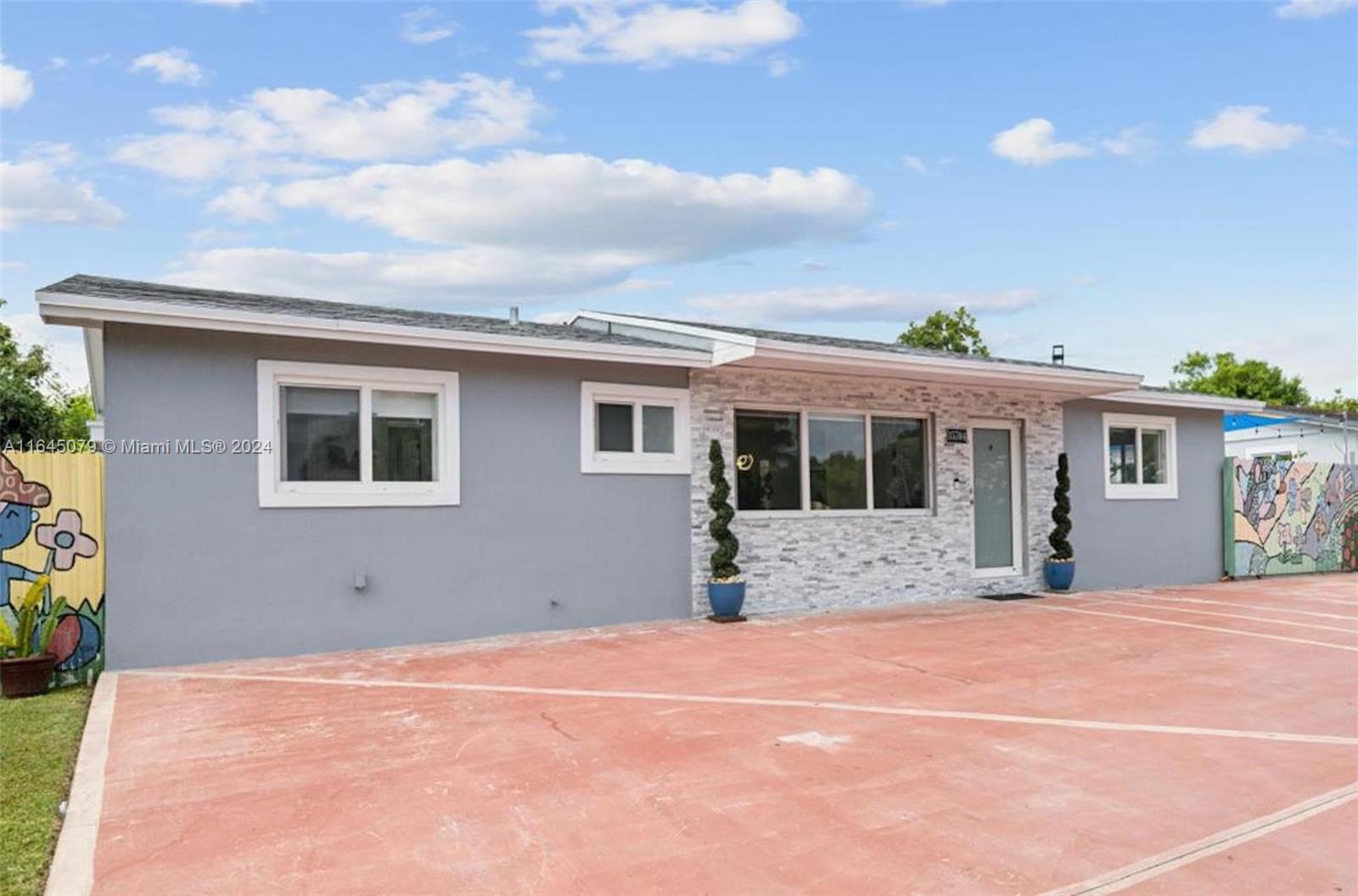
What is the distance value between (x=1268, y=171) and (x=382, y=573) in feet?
44.5

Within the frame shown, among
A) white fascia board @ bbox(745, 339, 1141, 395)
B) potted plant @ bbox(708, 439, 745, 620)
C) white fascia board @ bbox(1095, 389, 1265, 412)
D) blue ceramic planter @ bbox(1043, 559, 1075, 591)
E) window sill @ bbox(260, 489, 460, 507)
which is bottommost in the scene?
blue ceramic planter @ bbox(1043, 559, 1075, 591)

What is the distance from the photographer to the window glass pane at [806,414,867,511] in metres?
11.3

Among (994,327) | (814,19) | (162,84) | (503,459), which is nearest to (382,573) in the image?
(503,459)

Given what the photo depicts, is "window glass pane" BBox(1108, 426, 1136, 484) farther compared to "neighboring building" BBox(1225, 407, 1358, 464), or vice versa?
"neighboring building" BBox(1225, 407, 1358, 464)

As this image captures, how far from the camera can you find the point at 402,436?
8.66m

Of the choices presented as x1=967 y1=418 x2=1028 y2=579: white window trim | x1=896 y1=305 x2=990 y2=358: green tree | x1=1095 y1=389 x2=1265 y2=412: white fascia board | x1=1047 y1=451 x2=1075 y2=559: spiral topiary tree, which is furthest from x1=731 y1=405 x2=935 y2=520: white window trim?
x1=896 y1=305 x2=990 y2=358: green tree

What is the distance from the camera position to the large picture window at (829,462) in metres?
10.9

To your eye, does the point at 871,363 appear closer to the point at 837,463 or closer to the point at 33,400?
the point at 837,463

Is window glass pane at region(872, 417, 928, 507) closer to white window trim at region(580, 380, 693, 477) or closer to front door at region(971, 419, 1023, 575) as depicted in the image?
front door at region(971, 419, 1023, 575)

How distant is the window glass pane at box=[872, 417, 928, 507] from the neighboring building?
1407 centimetres

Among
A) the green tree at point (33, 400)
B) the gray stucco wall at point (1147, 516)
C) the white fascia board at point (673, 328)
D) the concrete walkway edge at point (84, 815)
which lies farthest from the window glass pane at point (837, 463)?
the green tree at point (33, 400)

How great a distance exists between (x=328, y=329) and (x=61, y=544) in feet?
9.04

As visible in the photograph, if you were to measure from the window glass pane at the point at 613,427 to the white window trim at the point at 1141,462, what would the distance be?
26.9 feet

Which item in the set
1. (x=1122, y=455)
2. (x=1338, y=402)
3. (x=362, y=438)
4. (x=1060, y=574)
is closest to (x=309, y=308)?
(x=362, y=438)
